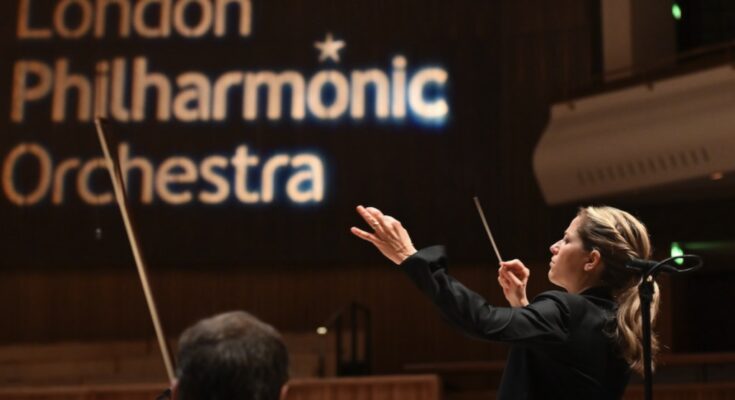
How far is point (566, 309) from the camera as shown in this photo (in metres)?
2.16

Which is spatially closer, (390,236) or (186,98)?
(390,236)

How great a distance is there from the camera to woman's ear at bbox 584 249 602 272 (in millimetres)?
2318

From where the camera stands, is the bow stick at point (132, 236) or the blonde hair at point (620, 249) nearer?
the blonde hair at point (620, 249)

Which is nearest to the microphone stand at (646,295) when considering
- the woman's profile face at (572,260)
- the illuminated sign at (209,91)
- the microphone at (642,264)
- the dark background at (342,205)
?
the microphone at (642,264)

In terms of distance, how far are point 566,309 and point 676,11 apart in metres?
9.74

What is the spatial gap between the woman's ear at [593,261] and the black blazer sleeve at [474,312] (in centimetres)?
24

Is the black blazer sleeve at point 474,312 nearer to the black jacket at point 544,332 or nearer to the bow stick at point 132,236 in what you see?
the black jacket at point 544,332

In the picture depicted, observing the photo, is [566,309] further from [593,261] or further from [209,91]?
[209,91]

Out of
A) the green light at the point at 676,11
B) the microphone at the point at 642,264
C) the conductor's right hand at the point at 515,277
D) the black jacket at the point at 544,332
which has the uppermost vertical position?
the green light at the point at 676,11

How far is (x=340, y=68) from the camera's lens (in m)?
10.7

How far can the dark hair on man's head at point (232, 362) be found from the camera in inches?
51.9

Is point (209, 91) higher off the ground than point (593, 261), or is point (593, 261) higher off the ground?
point (209, 91)

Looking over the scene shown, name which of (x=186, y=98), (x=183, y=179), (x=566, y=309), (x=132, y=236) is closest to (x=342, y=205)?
(x=183, y=179)

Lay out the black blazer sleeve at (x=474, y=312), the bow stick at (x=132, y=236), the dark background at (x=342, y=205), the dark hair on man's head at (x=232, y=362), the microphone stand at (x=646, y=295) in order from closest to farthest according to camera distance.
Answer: the dark hair on man's head at (x=232, y=362) < the black blazer sleeve at (x=474, y=312) < the microphone stand at (x=646, y=295) < the bow stick at (x=132, y=236) < the dark background at (x=342, y=205)
